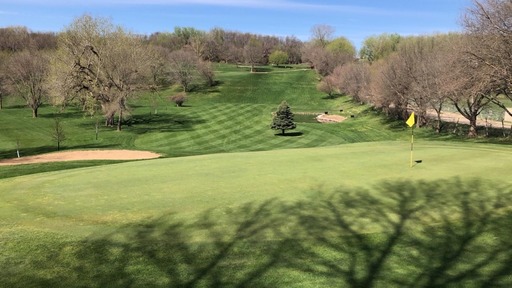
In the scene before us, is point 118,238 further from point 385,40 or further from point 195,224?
point 385,40

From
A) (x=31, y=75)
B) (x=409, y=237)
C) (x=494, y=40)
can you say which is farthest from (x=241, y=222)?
(x=31, y=75)

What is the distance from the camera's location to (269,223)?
998 centimetres

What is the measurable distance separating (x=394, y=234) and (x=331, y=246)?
179cm

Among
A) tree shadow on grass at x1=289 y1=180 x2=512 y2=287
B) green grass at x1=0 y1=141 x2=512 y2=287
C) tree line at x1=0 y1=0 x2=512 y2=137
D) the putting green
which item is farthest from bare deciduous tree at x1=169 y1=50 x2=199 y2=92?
tree shadow on grass at x1=289 y1=180 x2=512 y2=287

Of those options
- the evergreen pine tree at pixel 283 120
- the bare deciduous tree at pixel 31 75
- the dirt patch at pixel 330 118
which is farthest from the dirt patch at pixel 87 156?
the dirt patch at pixel 330 118

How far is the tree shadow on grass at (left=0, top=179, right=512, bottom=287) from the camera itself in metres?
7.54

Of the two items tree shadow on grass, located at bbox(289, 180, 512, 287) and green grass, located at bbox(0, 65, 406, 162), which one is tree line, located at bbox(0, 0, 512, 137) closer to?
green grass, located at bbox(0, 65, 406, 162)

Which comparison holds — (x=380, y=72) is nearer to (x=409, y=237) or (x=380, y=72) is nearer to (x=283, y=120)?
(x=283, y=120)

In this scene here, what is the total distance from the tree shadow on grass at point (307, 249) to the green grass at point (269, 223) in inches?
1.4

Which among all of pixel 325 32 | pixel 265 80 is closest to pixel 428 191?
pixel 265 80

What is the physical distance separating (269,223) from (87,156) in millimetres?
29532

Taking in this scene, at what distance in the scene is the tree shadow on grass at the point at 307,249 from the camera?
754 cm

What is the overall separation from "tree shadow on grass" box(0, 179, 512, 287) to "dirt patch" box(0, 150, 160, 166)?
26036 millimetres

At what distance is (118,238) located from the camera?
29.8 feet
